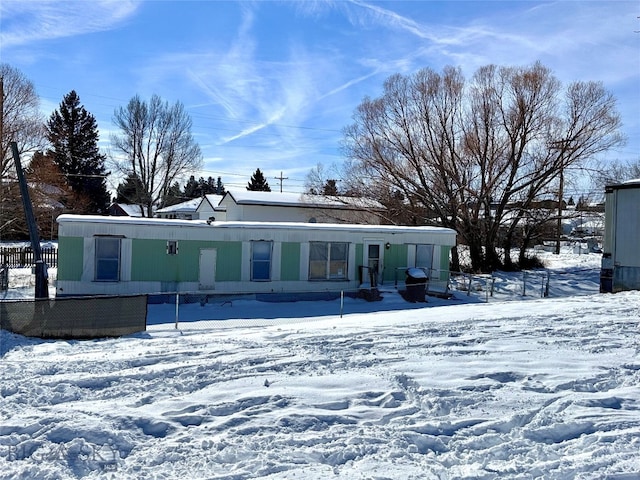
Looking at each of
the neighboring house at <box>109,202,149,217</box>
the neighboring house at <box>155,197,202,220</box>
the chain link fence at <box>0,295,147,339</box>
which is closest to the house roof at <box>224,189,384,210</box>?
the neighboring house at <box>155,197,202,220</box>

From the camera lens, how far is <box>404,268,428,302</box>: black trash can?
19236mm

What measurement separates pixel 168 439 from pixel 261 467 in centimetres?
101

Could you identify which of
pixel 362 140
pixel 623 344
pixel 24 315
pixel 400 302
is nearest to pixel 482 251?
pixel 362 140

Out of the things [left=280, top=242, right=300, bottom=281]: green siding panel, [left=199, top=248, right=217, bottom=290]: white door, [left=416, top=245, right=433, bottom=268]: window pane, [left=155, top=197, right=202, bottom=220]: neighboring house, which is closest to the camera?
[left=199, top=248, right=217, bottom=290]: white door

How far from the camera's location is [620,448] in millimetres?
4711

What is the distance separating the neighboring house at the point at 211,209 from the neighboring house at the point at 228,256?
20.4 meters

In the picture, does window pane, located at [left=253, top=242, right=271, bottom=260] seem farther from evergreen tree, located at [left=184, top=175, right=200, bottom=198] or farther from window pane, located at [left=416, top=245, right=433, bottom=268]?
evergreen tree, located at [left=184, top=175, right=200, bottom=198]

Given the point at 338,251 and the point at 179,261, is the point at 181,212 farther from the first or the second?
the point at 179,261

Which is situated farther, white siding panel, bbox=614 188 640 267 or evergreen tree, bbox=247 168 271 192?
evergreen tree, bbox=247 168 271 192

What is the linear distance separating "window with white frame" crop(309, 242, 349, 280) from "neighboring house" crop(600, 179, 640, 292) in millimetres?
8581

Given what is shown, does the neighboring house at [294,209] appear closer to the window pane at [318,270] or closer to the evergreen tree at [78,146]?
the window pane at [318,270]

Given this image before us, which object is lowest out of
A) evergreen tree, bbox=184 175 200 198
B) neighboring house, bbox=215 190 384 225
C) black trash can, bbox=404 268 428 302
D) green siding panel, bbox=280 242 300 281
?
black trash can, bbox=404 268 428 302

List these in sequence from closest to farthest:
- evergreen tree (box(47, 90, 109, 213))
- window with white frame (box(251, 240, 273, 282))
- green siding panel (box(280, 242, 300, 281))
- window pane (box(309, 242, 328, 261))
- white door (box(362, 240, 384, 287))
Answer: window with white frame (box(251, 240, 273, 282))
green siding panel (box(280, 242, 300, 281))
window pane (box(309, 242, 328, 261))
white door (box(362, 240, 384, 287))
evergreen tree (box(47, 90, 109, 213))

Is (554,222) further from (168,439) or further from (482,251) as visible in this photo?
(168,439)
